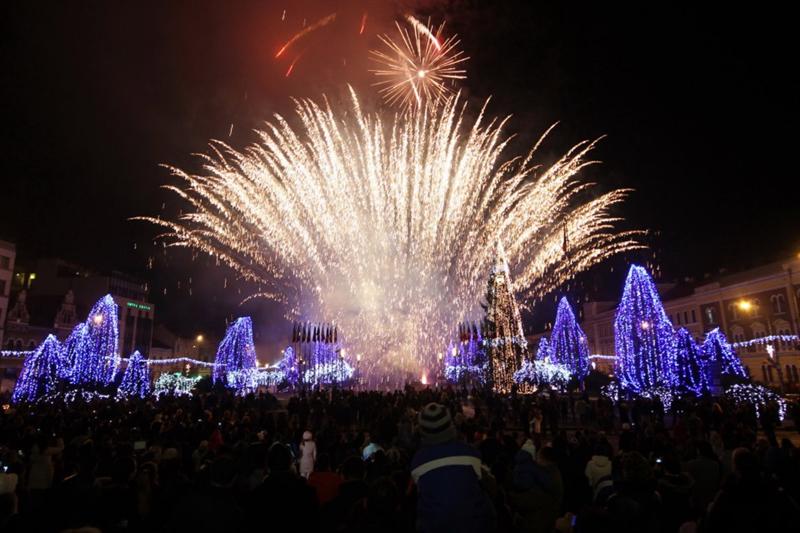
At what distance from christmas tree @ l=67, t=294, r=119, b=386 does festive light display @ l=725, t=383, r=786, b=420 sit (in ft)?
136

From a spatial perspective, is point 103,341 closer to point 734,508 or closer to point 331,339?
point 331,339

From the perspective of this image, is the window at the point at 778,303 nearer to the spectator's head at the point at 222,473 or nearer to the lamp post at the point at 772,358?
the lamp post at the point at 772,358

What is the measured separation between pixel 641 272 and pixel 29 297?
83.9 metres

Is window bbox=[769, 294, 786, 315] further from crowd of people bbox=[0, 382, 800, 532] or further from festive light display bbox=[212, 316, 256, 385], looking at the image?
festive light display bbox=[212, 316, 256, 385]

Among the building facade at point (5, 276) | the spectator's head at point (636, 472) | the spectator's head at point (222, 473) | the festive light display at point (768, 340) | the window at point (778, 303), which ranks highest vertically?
the building facade at point (5, 276)

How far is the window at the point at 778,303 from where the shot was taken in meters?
47.1

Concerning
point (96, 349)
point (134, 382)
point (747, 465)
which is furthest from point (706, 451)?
point (134, 382)

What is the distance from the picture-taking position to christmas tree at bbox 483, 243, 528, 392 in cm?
3752

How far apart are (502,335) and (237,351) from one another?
29.4 metres

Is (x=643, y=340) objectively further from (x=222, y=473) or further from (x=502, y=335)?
(x=222, y=473)

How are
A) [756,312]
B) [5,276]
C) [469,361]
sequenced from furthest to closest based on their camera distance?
[469,361] < [5,276] < [756,312]

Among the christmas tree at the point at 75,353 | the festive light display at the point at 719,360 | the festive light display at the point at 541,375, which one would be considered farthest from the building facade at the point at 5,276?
the festive light display at the point at 719,360

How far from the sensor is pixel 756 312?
165 feet

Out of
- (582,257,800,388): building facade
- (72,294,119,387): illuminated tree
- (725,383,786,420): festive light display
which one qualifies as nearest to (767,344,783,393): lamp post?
(582,257,800,388): building facade
